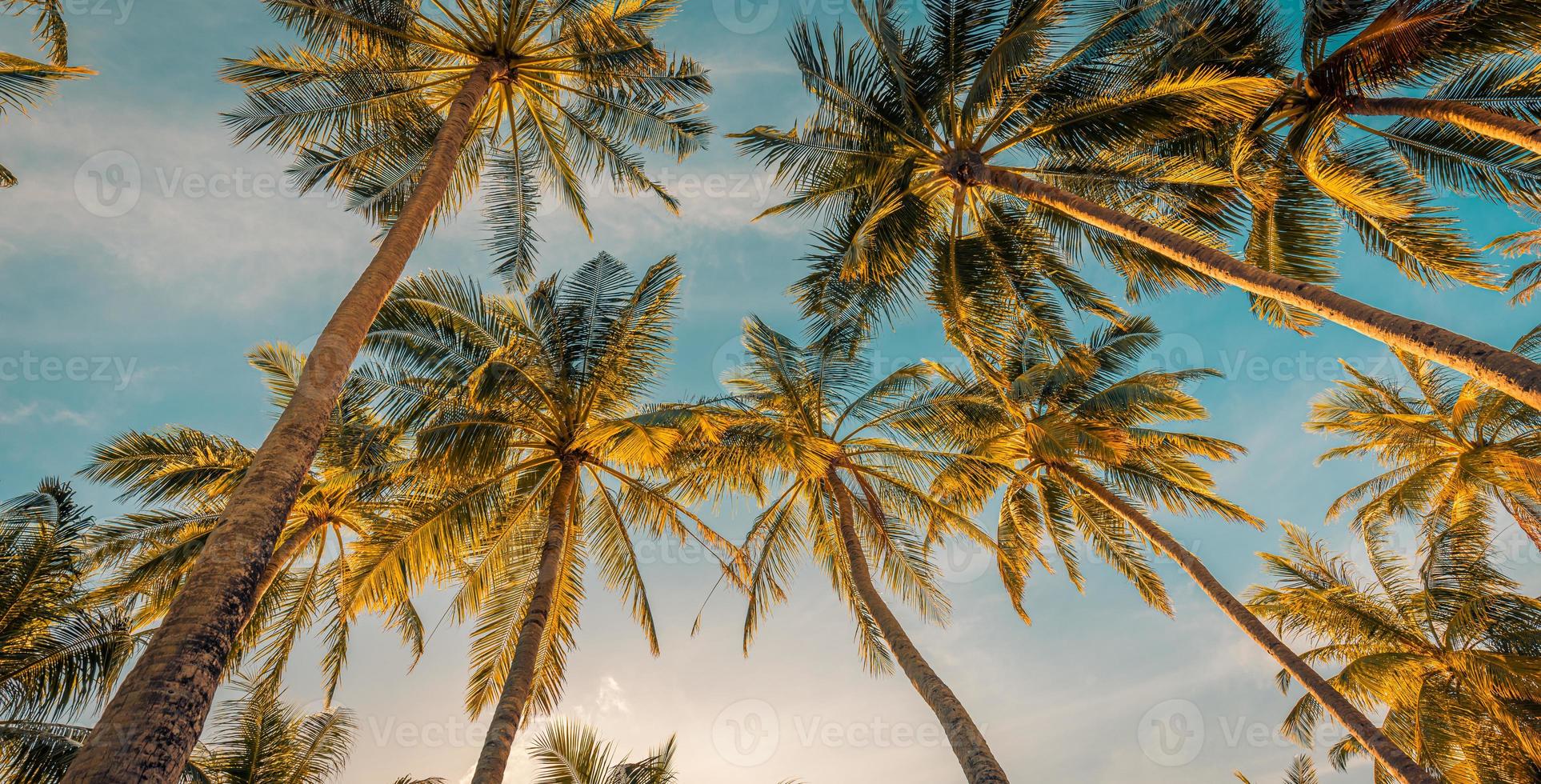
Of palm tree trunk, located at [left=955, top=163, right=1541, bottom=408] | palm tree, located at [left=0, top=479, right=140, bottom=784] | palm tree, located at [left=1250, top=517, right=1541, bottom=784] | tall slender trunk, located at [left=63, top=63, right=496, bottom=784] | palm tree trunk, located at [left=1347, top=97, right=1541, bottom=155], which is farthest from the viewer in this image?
palm tree, located at [left=1250, top=517, right=1541, bottom=784]

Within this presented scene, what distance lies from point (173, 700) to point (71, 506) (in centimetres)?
979

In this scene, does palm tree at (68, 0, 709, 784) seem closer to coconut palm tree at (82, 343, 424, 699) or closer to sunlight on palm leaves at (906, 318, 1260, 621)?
coconut palm tree at (82, 343, 424, 699)

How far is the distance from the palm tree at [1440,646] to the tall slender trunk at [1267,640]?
8.81 ft

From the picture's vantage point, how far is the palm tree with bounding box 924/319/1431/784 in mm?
12414

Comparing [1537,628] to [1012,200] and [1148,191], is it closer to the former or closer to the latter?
[1148,191]

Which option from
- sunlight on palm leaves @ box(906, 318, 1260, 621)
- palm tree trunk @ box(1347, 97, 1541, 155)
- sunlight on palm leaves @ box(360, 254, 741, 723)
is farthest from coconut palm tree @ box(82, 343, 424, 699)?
palm tree trunk @ box(1347, 97, 1541, 155)

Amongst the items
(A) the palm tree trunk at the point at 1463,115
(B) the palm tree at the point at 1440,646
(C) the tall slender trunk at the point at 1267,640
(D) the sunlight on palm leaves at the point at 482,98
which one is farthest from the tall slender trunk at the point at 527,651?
(B) the palm tree at the point at 1440,646

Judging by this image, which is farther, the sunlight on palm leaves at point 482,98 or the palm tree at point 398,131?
the sunlight on palm leaves at point 482,98

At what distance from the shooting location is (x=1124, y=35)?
10.1m

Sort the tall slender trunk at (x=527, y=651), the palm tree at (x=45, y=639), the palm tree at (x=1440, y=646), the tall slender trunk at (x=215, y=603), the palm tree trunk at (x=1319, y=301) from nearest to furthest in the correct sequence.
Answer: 1. the tall slender trunk at (x=215, y=603)
2. the palm tree trunk at (x=1319, y=301)
3. the tall slender trunk at (x=527, y=651)
4. the palm tree at (x=45, y=639)
5. the palm tree at (x=1440, y=646)

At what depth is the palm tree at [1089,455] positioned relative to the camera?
40.7ft

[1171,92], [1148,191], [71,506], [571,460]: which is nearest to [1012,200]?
[1148,191]

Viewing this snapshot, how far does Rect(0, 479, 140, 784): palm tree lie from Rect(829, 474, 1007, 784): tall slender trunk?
411 inches

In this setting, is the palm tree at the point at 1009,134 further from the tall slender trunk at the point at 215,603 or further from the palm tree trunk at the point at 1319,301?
the tall slender trunk at the point at 215,603
